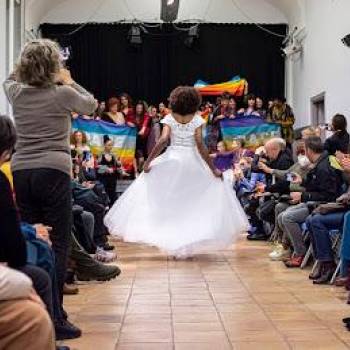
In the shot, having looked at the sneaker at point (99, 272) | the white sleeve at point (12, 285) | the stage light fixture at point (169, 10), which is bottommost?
the sneaker at point (99, 272)

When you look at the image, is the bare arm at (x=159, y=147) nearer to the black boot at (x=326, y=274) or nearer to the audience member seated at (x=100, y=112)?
the black boot at (x=326, y=274)

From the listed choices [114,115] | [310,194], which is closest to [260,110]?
[114,115]

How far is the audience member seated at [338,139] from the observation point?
23.9 ft

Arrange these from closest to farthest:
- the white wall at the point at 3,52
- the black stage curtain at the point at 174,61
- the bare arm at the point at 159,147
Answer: the bare arm at the point at 159,147 < the white wall at the point at 3,52 < the black stage curtain at the point at 174,61

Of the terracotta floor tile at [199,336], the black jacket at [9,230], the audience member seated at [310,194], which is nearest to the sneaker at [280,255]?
the audience member seated at [310,194]

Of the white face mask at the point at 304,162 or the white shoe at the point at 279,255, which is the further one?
the white face mask at the point at 304,162

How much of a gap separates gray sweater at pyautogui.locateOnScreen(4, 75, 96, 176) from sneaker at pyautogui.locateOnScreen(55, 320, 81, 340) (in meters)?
0.76

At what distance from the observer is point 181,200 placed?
6.61 m

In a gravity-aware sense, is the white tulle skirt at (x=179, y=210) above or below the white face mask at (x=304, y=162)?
below

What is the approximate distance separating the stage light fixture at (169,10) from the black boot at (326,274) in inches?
330

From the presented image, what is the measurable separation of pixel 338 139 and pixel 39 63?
187 inches

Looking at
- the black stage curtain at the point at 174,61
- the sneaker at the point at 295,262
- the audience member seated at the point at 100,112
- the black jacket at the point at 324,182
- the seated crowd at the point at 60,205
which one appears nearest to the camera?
the seated crowd at the point at 60,205

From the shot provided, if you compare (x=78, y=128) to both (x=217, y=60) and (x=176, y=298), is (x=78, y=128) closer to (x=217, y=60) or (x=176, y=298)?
(x=217, y=60)

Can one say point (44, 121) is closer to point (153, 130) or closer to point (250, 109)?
point (153, 130)
